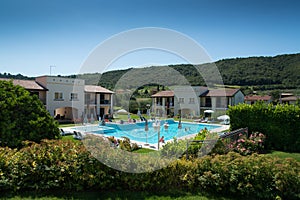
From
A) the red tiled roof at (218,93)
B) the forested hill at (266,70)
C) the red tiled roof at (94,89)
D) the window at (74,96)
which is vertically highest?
the forested hill at (266,70)

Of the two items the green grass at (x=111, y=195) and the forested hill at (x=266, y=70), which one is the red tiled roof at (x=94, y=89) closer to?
the forested hill at (x=266, y=70)

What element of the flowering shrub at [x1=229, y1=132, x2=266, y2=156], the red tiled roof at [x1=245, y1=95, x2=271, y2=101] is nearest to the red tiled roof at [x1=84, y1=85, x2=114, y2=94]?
the flowering shrub at [x1=229, y1=132, x2=266, y2=156]

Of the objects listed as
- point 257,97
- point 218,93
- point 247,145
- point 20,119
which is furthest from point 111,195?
point 257,97

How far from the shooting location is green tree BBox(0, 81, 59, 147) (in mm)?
6191

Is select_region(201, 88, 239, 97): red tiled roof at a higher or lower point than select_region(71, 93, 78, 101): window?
higher

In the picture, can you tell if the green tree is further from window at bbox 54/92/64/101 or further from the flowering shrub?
window at bbox 54/92/64/101

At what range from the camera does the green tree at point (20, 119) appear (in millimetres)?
6191

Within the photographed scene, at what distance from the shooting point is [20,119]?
6.43m

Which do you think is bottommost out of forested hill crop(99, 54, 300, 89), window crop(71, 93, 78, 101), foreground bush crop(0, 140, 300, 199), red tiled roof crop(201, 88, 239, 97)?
foreground bush crop(0, 140, 300, 199)

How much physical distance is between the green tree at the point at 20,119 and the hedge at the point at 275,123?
10126 millimetres

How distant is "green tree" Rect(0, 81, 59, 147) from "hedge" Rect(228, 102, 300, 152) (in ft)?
33.2

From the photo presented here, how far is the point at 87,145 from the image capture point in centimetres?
526

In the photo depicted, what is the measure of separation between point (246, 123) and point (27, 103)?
35.9ft

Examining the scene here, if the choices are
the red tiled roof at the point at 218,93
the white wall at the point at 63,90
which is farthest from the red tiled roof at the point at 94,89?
the red tiled roof at the point at 218,93
